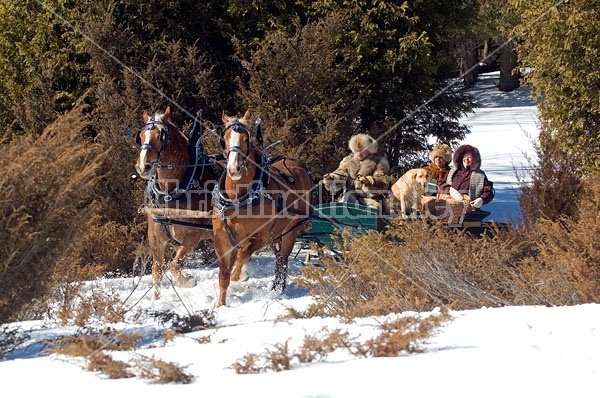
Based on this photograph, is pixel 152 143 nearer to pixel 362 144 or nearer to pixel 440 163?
pixel 362 144

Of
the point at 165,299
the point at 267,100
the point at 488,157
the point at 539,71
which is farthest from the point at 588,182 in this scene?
the point at 488,157

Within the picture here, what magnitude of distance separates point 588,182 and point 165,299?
15.9 ft

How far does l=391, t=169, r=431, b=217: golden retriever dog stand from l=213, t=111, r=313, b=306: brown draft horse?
4.40 ft

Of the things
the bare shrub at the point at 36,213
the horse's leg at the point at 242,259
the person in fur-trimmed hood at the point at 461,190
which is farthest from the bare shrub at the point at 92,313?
the person in fur-trimmed hood at the point at 461,190

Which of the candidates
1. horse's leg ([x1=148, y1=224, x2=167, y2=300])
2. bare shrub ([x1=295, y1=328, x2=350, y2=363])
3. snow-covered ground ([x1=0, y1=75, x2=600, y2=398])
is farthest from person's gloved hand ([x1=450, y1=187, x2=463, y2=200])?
bare shrub ([x1=295, y1=328, x2=350, y2=363])

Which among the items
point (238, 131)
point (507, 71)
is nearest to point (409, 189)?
point (238, 131)

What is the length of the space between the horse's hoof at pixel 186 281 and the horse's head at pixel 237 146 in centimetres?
201

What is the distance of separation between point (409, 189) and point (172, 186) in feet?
9.12

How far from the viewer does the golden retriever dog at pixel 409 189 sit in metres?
10.5

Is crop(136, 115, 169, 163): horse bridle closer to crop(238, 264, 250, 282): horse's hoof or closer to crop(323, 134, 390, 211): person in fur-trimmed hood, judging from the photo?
crop(238, 264, 250, 282): horse's hoof

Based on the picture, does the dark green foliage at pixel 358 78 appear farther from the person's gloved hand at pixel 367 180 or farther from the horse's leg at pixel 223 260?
the horse's leg at pixel 223 260

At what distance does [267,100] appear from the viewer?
1458cm

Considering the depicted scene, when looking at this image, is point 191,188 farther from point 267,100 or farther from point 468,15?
point 468,15

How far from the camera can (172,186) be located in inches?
392
